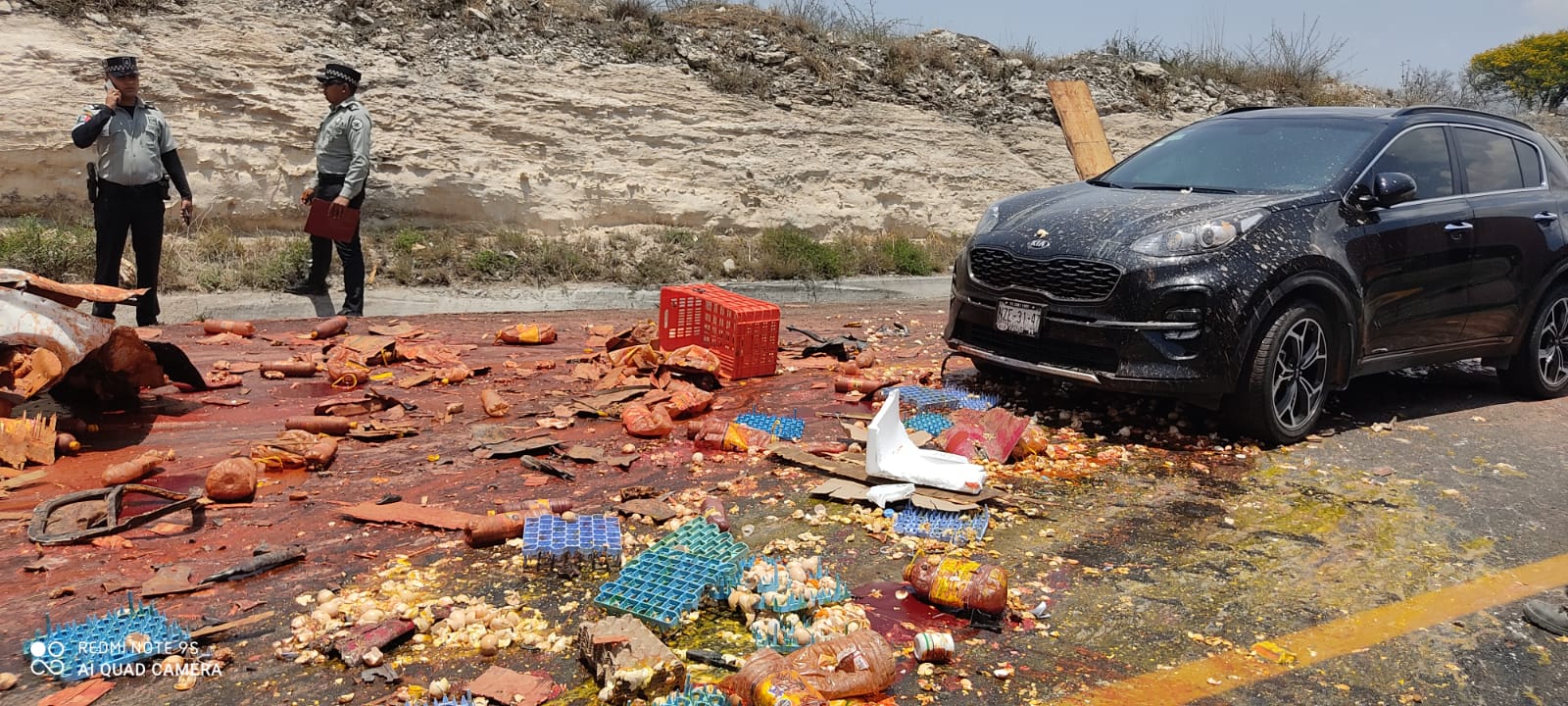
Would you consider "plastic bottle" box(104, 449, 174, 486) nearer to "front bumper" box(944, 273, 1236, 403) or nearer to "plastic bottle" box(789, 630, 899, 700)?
"plastic bottle" box(789, 630, 899, 700)

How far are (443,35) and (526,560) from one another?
10538 millimetres

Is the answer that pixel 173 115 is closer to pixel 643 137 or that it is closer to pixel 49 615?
pixel 643 137

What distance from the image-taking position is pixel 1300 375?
591 cm

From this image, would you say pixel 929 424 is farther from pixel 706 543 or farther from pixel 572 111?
pixel 572 111

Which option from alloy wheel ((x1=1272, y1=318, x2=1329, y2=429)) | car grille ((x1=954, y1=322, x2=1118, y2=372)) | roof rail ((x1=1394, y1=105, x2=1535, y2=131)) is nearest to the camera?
car grille ((x1=954, y1=322, x2=1118, y2=372))

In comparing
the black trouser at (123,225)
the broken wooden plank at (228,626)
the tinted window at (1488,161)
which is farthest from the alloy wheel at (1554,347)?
the black trouser at (123,225)

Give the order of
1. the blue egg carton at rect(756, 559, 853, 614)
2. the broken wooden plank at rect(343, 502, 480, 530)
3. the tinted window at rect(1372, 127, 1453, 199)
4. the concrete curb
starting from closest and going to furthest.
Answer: the blue egg carton at rect(756, 559, 853, 614) < the broken wooden plank at rect(343, 502, 480, 530) < the tinted window at rect(1372, 127, 1453, 199) < the concrete curb

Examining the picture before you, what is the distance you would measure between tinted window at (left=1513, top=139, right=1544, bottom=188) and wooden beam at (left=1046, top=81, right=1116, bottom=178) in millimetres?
9812

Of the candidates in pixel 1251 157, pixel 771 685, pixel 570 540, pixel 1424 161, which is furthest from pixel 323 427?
pixel 1424 161

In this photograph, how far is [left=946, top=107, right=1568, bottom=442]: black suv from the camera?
5.54 m

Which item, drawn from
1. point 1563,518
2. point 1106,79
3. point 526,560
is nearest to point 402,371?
point 526,560

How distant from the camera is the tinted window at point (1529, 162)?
7.10 meters

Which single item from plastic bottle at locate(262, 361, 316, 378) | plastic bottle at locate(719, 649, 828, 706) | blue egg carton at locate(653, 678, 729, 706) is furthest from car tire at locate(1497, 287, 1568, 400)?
plastic bottle at locate(262, 361, 316, 378)

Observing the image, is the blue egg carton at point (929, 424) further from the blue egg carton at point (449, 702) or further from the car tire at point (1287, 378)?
the blue egg carton at point (449, 702)
